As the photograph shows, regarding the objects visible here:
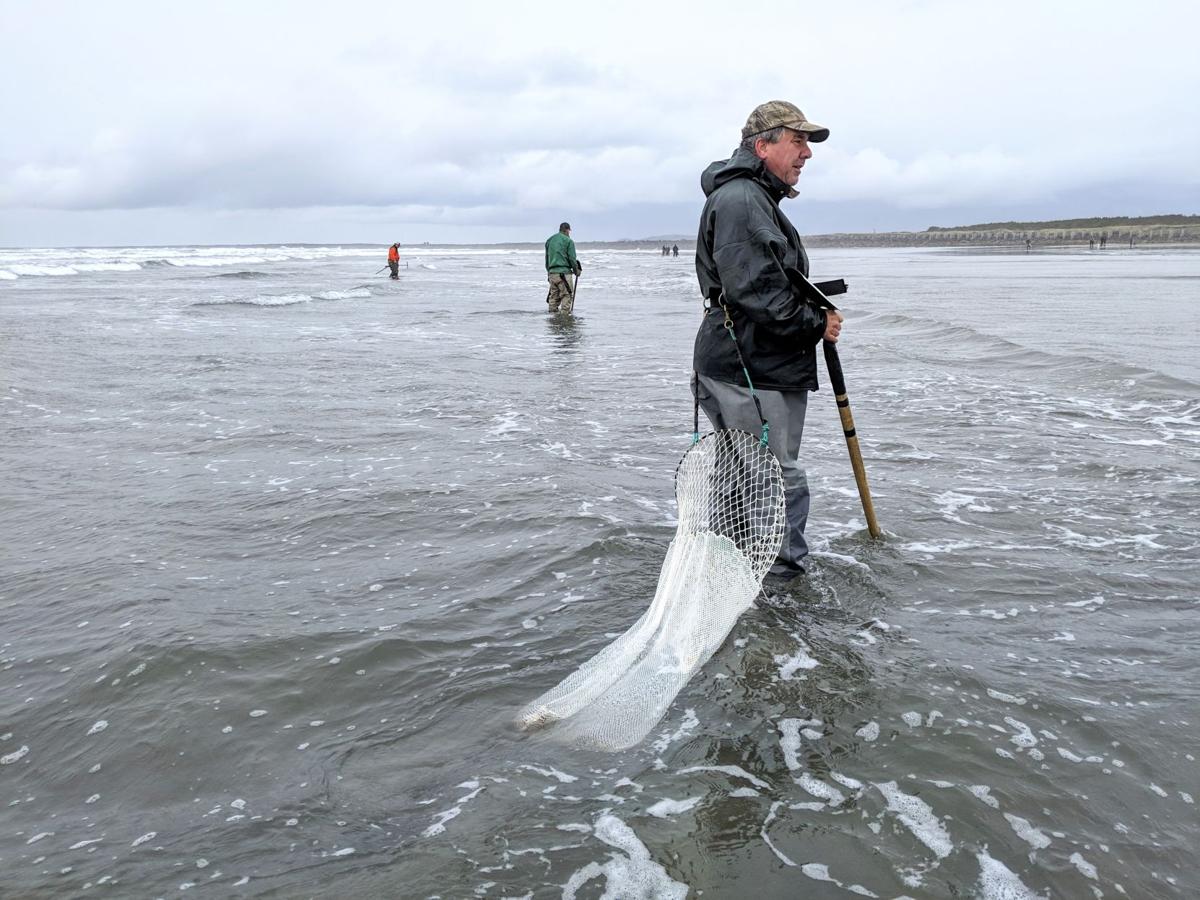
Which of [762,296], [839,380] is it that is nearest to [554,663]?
[762,296]

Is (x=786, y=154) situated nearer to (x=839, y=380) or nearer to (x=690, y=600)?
(x=839, y=380)

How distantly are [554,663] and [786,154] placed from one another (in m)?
2.61

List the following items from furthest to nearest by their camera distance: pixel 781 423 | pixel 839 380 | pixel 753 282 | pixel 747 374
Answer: pixel 839 380, pixel 781 423, pixel 747 374, pixel 753 282

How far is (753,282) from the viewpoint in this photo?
4152 mm

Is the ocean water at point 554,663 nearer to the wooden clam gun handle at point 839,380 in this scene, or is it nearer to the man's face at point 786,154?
the wooden clam gun handle at point 839,380

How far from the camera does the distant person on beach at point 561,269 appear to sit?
21.5 metres

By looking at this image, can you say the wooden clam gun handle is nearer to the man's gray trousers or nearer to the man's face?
the man's gray trousers

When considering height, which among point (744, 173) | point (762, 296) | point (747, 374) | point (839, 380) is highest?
point (744, 173)

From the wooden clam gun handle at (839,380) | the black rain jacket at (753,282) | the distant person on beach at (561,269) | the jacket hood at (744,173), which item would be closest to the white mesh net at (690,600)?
the black rain jacket at (753,282)

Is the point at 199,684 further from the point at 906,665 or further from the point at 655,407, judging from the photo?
the point at 655,407

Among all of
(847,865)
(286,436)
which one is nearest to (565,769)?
(847,865)

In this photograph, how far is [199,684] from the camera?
394cm

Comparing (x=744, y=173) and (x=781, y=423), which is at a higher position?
(x=744, y=173)

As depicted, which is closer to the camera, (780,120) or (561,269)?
(780,120)
